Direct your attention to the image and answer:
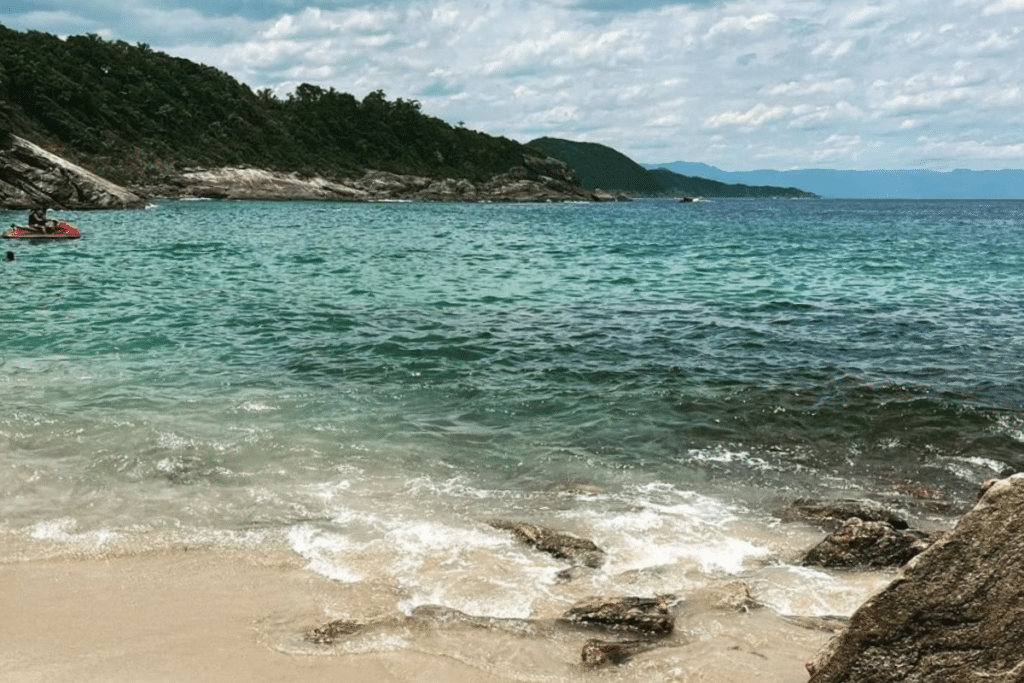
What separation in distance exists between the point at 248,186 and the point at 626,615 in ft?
429

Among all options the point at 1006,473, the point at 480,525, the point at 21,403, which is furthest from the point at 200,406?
the point at 1006,473

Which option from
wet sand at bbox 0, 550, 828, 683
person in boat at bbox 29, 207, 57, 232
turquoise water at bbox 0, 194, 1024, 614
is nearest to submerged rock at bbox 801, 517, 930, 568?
turquoise water at bbox 0, 194, 1024, 614

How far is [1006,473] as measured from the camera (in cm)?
1217

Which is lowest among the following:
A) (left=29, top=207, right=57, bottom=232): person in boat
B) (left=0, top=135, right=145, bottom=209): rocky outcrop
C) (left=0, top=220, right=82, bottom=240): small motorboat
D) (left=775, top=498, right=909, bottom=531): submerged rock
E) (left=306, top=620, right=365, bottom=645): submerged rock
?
(left=775, top=498, right=909, bottom=531): submerged rock

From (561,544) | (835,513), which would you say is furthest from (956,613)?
(835,513)

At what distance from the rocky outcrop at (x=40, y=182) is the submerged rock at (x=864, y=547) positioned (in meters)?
77.6

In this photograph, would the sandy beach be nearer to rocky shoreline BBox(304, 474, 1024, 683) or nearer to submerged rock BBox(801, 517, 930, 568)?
rocky shoreline BBox(304, 474, 1024, 683)

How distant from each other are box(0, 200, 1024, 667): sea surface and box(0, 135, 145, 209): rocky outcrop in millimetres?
46243

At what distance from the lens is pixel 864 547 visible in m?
8.70

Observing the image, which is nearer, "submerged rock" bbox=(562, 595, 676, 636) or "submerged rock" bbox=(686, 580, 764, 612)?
"submerged rock" bbox=(562, 595, 676, 636)

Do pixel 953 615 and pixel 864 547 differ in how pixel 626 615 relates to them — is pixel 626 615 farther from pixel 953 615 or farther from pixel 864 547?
pixel 864 547

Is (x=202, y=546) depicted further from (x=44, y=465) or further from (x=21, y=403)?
(x=21, y=403)

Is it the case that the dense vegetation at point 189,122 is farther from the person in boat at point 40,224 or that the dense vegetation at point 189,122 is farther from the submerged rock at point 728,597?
the submerged rock at point 728,597

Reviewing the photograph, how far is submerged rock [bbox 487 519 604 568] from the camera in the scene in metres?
8.62
